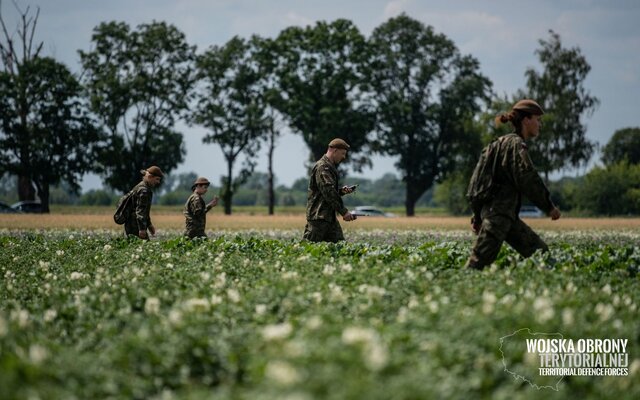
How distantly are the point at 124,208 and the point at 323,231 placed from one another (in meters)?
4.60

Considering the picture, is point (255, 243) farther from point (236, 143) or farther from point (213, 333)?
point (236, 143)

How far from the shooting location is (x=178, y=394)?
4.74 m

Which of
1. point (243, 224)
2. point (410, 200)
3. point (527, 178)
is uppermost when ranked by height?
point (410, 200)

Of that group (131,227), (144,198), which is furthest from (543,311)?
(131,227)

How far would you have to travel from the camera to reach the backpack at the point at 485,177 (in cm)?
924

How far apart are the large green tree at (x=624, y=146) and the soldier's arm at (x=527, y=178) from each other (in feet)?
359

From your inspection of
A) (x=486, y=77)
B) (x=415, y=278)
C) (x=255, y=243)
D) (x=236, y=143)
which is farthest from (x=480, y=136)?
(x=415, y=278)

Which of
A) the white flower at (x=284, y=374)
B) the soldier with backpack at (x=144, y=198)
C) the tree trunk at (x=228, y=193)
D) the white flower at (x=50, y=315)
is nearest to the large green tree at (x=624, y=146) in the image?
the tree trunk at (x=228, y=193)

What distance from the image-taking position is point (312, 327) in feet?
16.4

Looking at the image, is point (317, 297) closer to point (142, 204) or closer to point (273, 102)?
point (142, 204)

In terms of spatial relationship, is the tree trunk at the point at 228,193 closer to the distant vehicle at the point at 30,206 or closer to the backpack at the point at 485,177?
the distant vehicle at the point at 30,206

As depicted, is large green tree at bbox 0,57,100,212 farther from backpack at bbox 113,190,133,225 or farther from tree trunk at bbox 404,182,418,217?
backpack at bbox 113,190,133,225

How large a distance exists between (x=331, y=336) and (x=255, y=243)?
29.5 ft

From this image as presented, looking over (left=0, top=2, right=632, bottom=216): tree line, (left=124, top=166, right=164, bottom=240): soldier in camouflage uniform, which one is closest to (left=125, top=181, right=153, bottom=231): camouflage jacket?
(left=124, top=166, right=164, bottom=240): soldier in camouflage uniform
